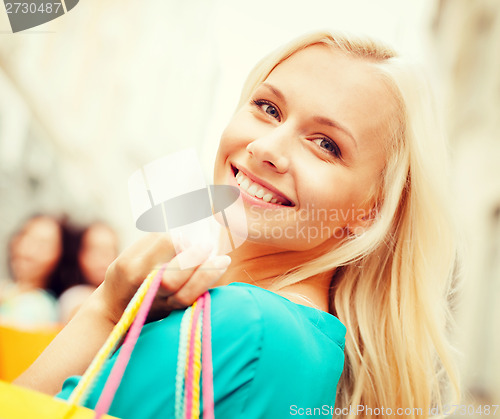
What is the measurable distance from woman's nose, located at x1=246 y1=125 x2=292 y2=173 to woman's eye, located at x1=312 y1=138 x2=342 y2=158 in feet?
0.10

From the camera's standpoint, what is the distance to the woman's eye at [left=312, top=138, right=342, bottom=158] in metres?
0.43

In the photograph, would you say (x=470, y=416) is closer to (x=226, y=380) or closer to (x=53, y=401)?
(x=226, y=380)

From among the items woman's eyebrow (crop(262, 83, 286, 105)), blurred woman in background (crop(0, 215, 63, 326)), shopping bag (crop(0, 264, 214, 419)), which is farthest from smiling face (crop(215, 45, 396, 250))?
blurred woman in background (crop(0, 215, 63, 326))

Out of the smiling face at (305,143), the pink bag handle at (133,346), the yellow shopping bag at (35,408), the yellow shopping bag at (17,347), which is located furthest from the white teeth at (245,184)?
the yellow shopping bag at (17,347)

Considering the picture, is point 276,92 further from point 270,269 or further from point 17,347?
point 17,347

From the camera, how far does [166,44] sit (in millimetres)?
502

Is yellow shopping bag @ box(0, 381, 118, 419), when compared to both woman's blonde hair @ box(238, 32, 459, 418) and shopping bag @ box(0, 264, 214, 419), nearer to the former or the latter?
shopping bag @ box(0, 264, 214, 419)

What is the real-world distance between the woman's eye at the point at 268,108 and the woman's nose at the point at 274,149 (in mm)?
21

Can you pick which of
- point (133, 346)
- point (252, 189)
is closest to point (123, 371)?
point (133, 346)

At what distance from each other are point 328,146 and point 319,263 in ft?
0.39

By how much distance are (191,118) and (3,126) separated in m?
0.23

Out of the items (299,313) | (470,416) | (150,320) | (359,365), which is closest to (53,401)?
(150,320)

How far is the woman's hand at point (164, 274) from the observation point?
37 centimetres

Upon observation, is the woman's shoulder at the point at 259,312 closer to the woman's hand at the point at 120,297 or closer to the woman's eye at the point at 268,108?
the woman's hand at the point at 120,297
